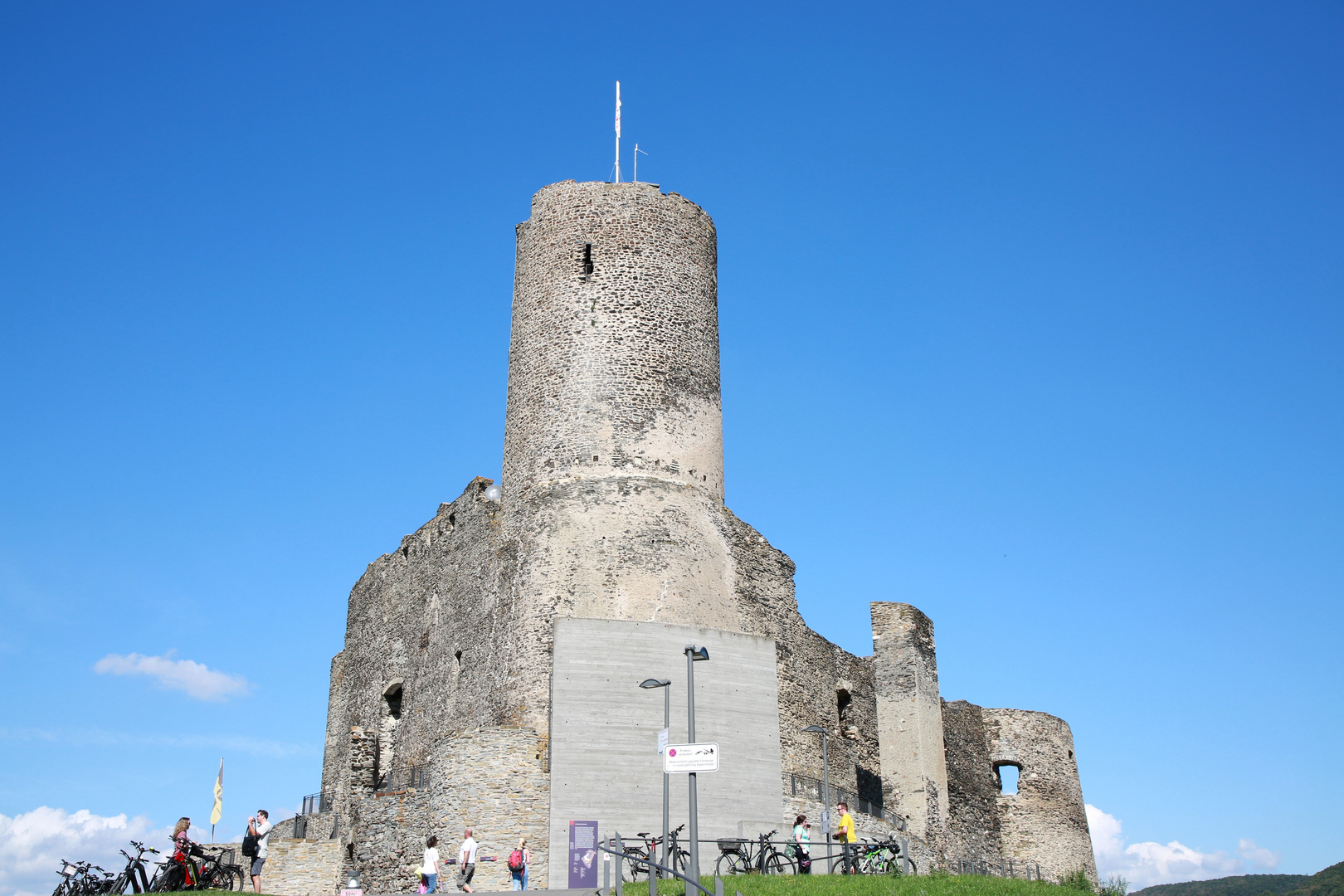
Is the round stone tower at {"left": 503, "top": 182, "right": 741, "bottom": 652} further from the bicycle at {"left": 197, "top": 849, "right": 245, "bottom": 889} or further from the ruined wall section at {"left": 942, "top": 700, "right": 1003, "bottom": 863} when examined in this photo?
the ruined wall section at {"left": 942, "top": 700, "right": 1003, "bottom": 863}

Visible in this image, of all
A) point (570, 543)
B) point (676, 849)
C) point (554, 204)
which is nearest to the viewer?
point (676, 849)

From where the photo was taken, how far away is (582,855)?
74.4ft

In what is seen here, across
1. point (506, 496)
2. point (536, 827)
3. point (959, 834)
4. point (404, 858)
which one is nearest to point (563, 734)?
point (536, 827)

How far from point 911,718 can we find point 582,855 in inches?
525

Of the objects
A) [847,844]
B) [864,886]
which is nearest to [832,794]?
[847,844]

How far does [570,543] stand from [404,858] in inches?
272

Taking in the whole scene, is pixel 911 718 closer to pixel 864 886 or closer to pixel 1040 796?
pixel 1040 796

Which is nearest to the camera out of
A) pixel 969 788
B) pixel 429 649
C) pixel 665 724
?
pixel 665 724

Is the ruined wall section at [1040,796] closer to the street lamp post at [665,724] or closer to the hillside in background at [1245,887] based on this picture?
the street lamp post at [665,724]

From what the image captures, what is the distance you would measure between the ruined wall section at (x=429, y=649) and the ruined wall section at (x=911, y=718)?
39.8 feet

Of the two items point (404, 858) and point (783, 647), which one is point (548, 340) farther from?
point (404, 858)

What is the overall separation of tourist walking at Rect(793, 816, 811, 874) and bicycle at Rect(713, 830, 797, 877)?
232 millimetres

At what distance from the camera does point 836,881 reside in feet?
61.1

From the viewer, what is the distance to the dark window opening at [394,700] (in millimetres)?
32438
